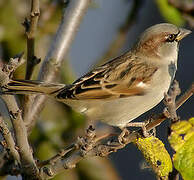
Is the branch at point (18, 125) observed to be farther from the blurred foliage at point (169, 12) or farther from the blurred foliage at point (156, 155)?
the blurred foliage at point (169, 12)

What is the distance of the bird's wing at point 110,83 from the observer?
3039 millimetres

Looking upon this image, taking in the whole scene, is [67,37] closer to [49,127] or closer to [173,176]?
[49,127]

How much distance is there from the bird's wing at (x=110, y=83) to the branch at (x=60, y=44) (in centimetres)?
15

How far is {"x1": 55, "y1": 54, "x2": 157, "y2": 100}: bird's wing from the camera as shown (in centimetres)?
304

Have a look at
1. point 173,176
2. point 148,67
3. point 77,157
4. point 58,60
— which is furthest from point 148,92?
point 173,176

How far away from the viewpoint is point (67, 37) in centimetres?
322

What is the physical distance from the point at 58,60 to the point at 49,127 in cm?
113

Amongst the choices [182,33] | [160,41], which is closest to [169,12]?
[160,41]

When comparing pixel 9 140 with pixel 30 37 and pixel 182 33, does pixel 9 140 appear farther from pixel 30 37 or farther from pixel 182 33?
pixel 182 33

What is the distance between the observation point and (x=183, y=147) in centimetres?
172

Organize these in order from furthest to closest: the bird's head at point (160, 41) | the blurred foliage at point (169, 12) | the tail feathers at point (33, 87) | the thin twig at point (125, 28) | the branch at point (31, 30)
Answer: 1. the thin twig at point (125, 28)
2. the blurred foliage at point (169, 12)
3. the bird's head at point (160, 41)
4. the tail feathers at point (33, 87)
5. the branch at point (31, 30)

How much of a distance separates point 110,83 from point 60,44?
0.45 metres

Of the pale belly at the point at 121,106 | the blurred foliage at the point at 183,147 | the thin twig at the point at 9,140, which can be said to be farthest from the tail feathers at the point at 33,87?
the blurred foliage at the point at 183,147

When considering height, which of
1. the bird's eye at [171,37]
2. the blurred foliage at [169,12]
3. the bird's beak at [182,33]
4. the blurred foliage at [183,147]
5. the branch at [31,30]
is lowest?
the blurred foliage at [183,147]
